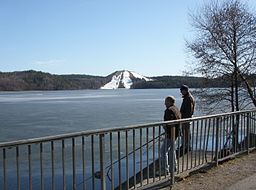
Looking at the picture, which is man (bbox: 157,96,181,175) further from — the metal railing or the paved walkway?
the paved walkway

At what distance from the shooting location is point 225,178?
22.9 feet

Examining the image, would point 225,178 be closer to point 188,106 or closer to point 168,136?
point 168,136

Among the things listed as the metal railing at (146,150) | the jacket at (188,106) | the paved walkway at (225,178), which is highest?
the jacket at (188,106)

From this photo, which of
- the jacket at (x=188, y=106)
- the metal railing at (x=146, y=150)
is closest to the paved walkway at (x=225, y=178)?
the metal railing at (x=146, y=150)

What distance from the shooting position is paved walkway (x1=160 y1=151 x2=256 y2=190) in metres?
6.42

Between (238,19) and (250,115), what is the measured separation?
10.4 meters

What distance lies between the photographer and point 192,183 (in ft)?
21.9

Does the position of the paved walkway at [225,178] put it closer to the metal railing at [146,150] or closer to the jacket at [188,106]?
the metal railing at [146,150]

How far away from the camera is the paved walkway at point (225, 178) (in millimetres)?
6422

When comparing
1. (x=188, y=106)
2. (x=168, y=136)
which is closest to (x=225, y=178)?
(x=168, y=136)

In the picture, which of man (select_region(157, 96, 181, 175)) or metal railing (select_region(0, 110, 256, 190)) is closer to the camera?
metal railing (select_region(0, 110, 256, 190))

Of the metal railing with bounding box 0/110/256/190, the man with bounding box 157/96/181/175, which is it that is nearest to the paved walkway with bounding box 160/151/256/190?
the metal railing with bounding box 0/110/256/190

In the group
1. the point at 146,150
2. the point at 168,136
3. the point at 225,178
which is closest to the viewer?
the point at 168,136

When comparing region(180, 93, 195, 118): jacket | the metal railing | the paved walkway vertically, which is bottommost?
the paved walkway
